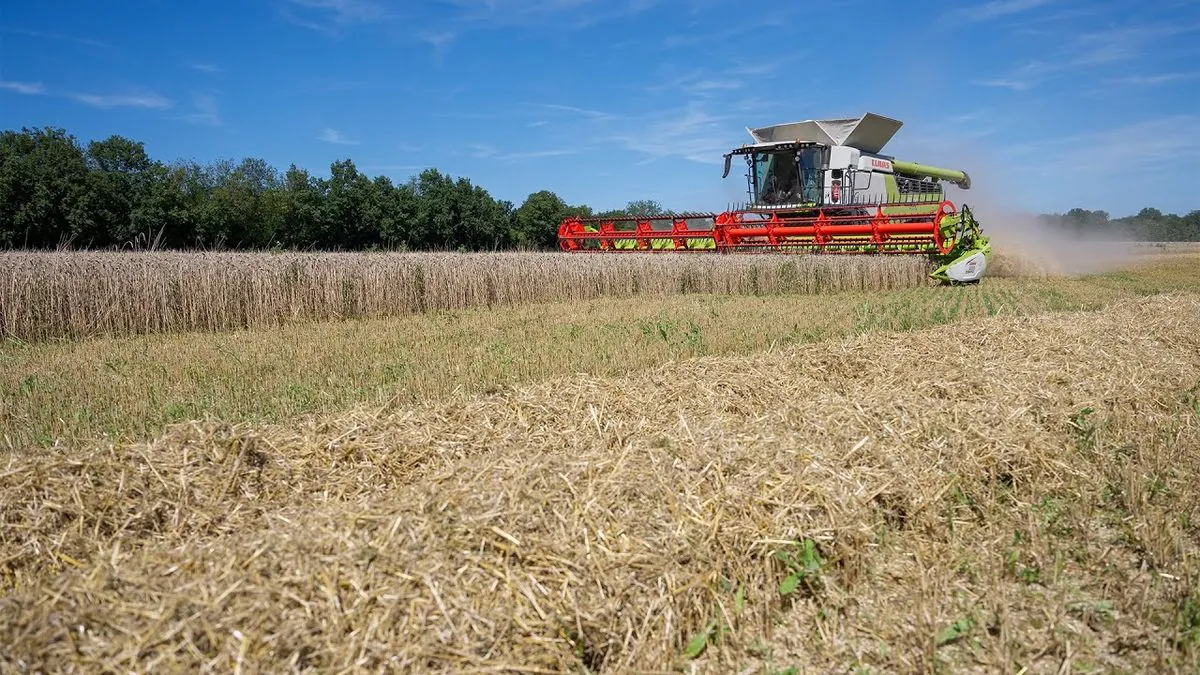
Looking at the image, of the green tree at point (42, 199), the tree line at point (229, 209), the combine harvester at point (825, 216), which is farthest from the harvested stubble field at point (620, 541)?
the green tree at point (42, 199)

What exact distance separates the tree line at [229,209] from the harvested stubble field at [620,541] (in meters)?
24.1

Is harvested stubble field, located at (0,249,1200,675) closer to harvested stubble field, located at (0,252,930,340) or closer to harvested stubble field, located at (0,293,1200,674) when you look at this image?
harvested stubble field, located at (0,293,1200,674)

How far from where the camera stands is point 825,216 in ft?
59.2

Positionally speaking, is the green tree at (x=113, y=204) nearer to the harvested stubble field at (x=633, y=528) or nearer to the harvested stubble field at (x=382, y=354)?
the harvested stubble field at (x=382, y=354)

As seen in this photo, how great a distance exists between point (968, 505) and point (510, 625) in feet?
8.26

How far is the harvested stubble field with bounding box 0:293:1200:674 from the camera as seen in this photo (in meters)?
2.33

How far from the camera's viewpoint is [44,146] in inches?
1383

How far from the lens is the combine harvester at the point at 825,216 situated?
16.5 m

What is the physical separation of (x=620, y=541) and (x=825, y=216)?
54.3ft

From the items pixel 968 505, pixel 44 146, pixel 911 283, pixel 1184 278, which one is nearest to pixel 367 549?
pixel 968 505

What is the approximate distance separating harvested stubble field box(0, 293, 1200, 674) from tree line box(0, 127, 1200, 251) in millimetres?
24057

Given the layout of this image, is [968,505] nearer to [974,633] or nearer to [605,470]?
[974,633]

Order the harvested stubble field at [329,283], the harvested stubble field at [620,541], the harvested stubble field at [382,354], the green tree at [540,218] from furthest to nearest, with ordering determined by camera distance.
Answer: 1. the green tree at [540,218]
2. the harvested stubble field at [329,283]
3. the harvested stubble field at [382,354]
4. the harvested stubble field at [620,541]

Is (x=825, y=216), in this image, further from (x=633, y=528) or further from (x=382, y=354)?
(x=633, y=528)
